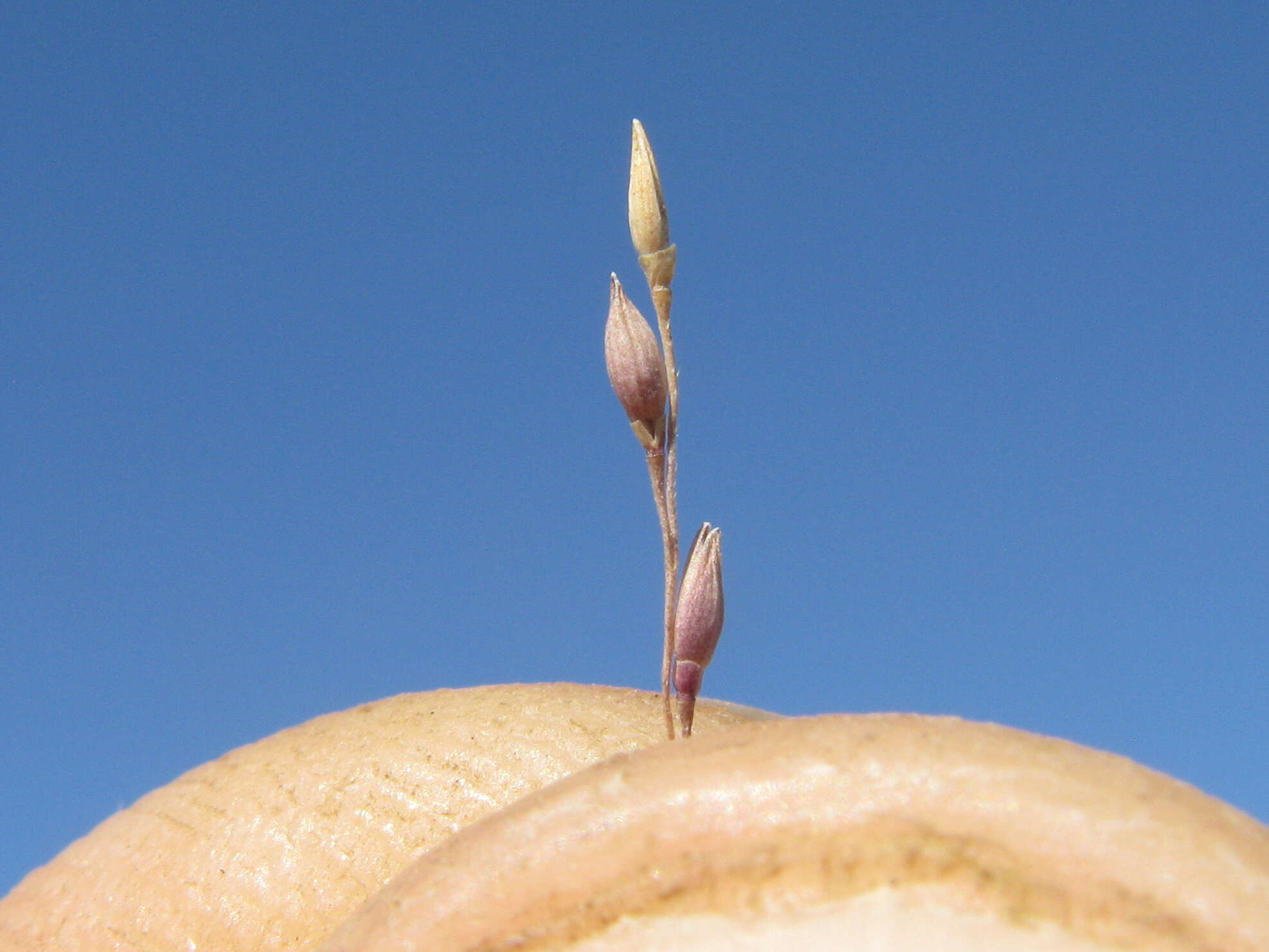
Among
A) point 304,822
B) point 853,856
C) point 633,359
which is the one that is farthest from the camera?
point 304,822

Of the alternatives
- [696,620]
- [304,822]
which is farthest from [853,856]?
[304,822]

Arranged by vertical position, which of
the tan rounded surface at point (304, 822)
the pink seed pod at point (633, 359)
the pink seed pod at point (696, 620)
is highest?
the pink seed pod at point (633, 359)

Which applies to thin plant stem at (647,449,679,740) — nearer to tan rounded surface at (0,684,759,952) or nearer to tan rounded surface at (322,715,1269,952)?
tan rounded surface at (0,684,759,952)

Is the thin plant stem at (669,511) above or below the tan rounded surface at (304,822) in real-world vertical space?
above

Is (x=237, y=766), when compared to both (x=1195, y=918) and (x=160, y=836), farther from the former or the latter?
(x=1195, y=918)

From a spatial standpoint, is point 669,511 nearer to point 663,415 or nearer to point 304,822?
point 663,415

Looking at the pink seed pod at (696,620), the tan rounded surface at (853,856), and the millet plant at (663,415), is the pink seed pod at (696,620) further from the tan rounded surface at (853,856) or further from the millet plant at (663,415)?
the tan rounded surface at (853,856)

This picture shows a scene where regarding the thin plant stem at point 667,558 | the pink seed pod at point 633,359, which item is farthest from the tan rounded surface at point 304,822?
the pink seed pod at point 633,359
